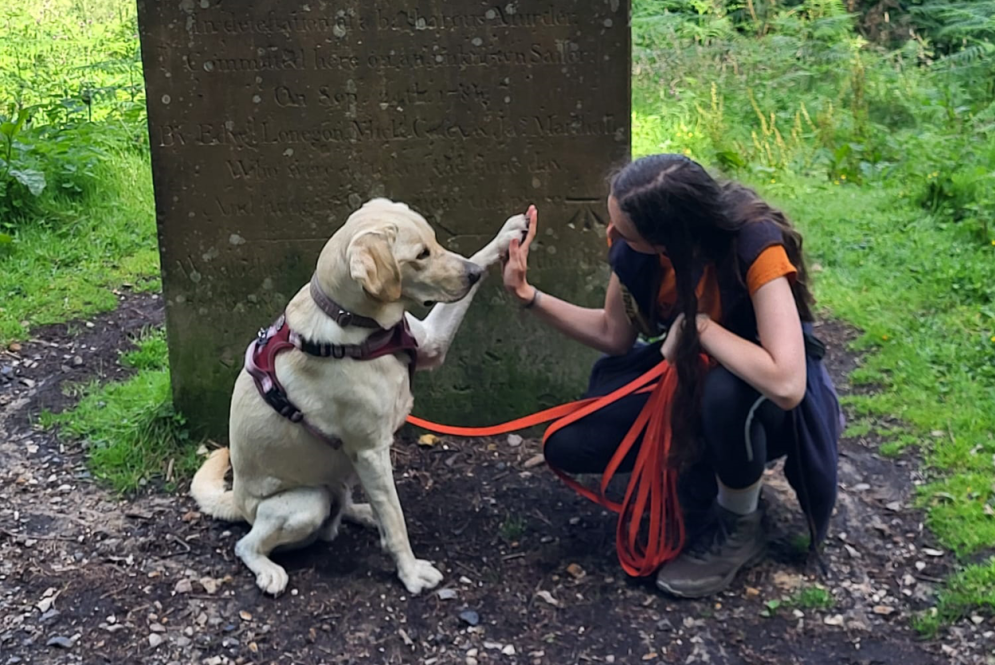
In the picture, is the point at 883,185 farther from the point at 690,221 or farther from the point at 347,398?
the point at 347,398

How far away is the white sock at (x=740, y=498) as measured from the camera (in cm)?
364

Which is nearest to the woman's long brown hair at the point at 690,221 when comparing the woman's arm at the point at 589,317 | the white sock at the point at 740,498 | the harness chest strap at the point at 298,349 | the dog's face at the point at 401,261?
the white sock at the point at 740,498

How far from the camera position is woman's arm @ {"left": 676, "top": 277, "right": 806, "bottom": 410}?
126 inches

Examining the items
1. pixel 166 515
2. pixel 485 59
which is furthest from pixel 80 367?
pixel 485 59

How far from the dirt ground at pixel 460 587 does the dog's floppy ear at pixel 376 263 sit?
106 cm

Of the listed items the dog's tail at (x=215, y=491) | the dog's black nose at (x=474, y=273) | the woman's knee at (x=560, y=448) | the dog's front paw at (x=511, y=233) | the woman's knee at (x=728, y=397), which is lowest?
the dog's tail at (x=215, y=491)

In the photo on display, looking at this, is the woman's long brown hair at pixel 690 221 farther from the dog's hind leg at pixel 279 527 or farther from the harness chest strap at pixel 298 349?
the dog's hind leg at pixel 279 527

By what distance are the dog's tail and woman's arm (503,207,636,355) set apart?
1318 millimetres

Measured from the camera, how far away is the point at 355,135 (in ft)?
14.3

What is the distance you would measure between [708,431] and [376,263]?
1.15m

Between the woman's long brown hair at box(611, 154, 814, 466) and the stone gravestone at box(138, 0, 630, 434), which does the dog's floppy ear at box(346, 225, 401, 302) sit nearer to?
the woman's long brown hair at box(611, 154, 814, 466)

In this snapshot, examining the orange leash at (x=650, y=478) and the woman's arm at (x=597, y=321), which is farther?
the woman's arm at (x=597, y=321)

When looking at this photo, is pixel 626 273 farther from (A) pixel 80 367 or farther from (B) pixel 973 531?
(A) pixel 80 367

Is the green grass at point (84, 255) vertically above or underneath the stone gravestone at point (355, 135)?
underneath
